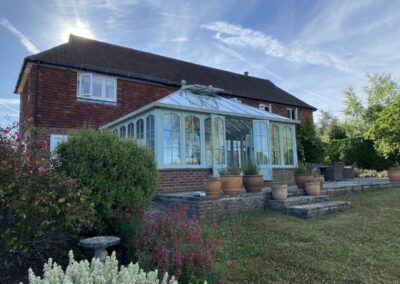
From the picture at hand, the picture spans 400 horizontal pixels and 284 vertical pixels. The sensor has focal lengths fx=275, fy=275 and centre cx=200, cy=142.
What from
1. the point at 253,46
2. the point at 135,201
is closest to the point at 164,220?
the point at 135,201

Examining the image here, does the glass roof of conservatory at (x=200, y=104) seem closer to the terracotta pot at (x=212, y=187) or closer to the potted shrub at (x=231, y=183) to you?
the potted shrub at (x=231, y=183)

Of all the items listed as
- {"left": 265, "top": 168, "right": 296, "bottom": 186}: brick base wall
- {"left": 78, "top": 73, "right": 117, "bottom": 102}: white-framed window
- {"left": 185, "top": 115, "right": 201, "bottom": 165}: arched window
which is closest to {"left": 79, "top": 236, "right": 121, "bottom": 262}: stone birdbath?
{"left": 185, "top": 115, "right": 201, "bottom": 165}: arched window

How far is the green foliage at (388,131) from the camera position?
15141mm

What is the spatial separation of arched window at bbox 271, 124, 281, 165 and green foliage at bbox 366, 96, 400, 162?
8906 millimetres

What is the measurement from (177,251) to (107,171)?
200 cm

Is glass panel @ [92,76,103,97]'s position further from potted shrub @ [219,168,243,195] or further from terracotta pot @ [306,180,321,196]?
terracotta pot @ [306,180,321,196]

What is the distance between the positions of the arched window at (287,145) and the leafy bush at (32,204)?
8.59m

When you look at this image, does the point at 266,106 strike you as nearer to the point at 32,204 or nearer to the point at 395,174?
the point at 395,174

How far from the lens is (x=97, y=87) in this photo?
40.7 feet

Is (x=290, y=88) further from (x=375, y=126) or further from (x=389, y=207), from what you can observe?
(x=389, y=207)

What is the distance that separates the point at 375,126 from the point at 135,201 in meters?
16.7

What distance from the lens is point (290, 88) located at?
952 inches

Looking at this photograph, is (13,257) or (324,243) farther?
(324,243)

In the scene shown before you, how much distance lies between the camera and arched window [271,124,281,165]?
34.0ft
